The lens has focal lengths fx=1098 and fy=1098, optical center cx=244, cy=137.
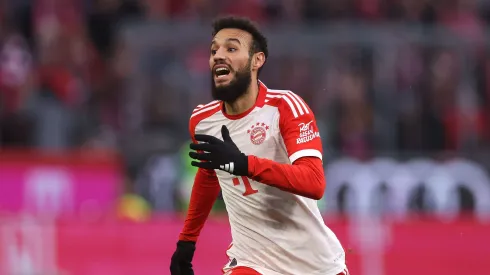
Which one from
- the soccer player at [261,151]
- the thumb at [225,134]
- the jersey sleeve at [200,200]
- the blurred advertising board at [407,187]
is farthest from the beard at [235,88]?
the blurred advertising board at [407,187]

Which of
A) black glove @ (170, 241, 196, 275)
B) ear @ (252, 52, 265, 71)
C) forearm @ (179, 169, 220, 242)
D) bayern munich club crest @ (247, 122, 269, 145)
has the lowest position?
black glove @ (170, 241, 196, 275)

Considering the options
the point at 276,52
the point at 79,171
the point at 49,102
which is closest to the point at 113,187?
the point at 79,171

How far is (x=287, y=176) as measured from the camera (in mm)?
5637

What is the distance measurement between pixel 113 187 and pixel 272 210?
26.9ft

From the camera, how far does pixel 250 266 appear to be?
6129 mm

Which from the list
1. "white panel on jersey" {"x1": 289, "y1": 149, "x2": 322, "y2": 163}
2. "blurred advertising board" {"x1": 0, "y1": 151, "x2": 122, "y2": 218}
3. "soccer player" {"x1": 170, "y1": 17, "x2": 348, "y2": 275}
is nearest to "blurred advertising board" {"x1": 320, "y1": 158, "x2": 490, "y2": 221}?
"blurred advertising board" {"x1": 0, "y1": 151, "x2": 122, "y2": 218}

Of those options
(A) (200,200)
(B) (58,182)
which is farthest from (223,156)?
(B) (58,182)

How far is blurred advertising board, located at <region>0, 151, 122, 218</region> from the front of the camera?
1385 centimetres

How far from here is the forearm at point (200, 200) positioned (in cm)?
654

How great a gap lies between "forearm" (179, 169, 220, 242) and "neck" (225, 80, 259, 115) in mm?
505

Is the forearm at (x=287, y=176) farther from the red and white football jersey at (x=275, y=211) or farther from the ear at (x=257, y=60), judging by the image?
the ear at (x=257, y=60)

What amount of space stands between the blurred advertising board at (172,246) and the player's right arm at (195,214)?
415 cm

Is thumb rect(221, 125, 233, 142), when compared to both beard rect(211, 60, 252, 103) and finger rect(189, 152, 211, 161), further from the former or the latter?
beard rect(211, 60, 252, 103)

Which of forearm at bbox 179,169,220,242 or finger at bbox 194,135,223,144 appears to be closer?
finger at bbox 194,135,223,144
